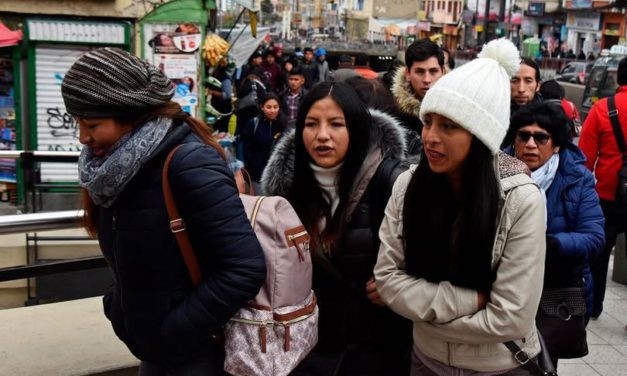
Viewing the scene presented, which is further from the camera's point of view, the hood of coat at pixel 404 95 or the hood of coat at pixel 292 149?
the hood of coat at pixel 404 95

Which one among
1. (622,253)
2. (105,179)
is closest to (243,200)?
(105,179)

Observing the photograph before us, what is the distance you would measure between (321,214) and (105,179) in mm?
862

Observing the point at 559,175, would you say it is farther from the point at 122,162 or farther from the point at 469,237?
the point at 122,162

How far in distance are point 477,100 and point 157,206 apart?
3.37 ft

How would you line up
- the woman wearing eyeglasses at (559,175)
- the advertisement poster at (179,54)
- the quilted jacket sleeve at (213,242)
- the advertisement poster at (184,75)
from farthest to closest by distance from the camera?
1. the advertisement poster at (184,75)
2. the advertisement poster at (179,54)
3. the woman wearing eyeglasses at (559,175)
4. the quilted jacket sleeve at (213,242)

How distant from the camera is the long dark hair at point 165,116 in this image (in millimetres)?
2359

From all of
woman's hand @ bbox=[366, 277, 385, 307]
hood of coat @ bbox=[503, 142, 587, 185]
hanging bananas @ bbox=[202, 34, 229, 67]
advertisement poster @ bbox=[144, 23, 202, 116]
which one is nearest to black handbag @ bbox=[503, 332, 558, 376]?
woman's hand @ bbox=[366, 277, 385, 307]

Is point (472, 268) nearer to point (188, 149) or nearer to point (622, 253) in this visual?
point (188, 149)

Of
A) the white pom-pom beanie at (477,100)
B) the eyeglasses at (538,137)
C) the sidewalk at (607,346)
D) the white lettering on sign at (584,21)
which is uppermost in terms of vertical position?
the white lettering on sign at (584,21)

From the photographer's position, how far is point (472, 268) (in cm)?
235

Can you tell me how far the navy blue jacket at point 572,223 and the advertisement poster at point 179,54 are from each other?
757 centimetres

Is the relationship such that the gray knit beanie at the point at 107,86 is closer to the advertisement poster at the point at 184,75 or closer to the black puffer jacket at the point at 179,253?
the black puffer jacket at the point at 179,253

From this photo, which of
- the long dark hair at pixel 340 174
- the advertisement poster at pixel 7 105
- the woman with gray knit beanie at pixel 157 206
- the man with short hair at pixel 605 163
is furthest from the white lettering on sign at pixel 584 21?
the woman with gray knit beanie at pixel 157 206

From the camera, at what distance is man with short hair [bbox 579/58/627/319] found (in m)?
5.43
